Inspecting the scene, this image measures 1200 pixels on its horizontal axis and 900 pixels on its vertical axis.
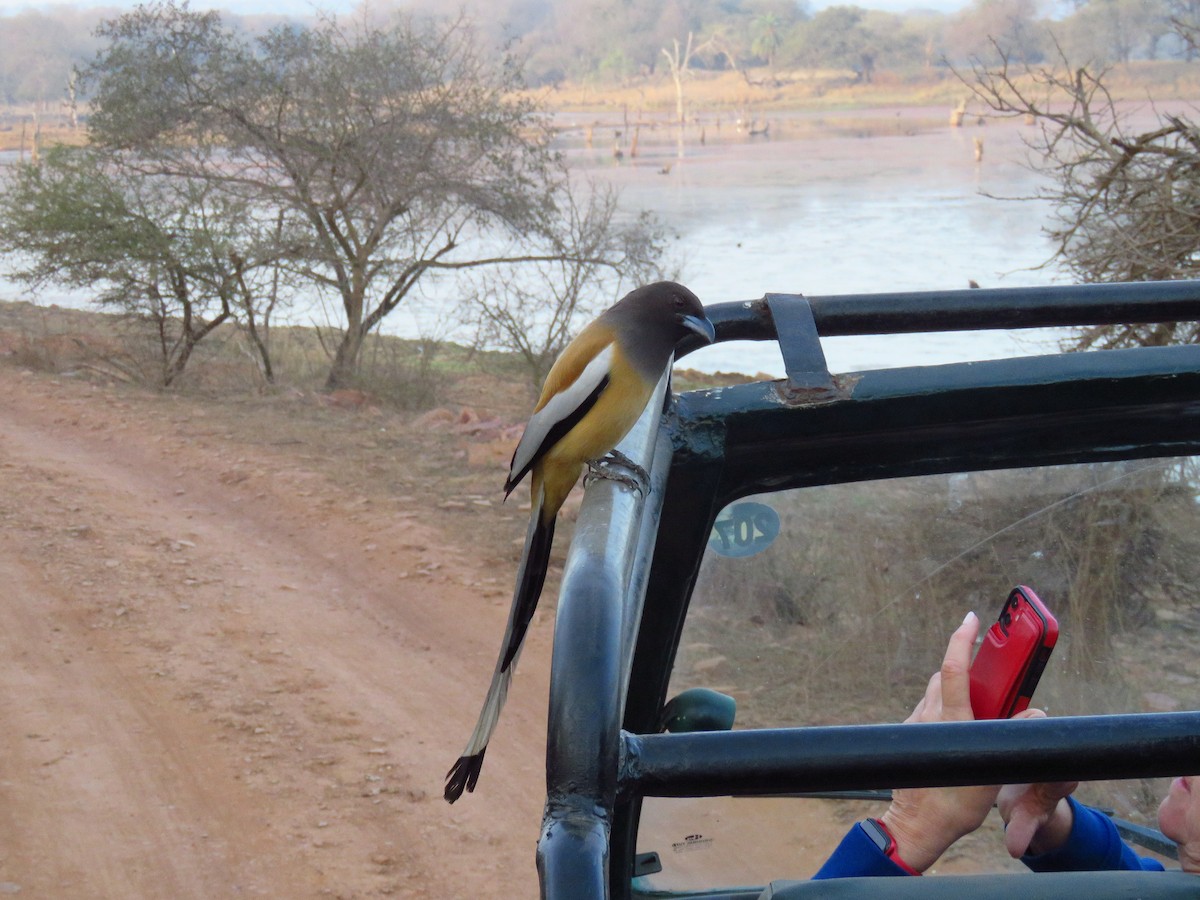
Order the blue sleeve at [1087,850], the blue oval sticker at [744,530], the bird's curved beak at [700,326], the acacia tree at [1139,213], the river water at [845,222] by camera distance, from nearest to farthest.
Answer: the blue sleeve at [1087,850] → the blue oval sticker at [744,530] → the bird's curved beak at [700,326] → the acacia tree at [1139,213] → the river water at [845,222]

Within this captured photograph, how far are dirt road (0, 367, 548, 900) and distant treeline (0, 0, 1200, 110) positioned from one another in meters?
17.1

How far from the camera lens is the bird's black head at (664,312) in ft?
7.41

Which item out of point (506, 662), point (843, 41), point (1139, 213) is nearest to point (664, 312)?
point (506, 662)

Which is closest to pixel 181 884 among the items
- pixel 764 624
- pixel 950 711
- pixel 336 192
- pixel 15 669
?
pixel 15 669

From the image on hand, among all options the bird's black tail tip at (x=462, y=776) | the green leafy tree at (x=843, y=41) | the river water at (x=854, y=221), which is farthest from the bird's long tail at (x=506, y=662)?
the green leafy tree at (x=843, y=41)

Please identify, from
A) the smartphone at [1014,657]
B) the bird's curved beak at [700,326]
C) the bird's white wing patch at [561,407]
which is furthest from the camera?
the bird's white wing patch at [561,407]

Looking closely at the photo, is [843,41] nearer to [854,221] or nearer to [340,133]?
[854,221]

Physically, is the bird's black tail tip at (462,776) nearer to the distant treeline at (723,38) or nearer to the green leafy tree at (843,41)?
the distant treeline at (723,38)

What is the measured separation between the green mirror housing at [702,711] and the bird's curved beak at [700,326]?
0.64m

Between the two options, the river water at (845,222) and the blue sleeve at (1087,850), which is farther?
the river water at (845,222)

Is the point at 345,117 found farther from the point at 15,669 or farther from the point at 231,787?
the point at 231,787

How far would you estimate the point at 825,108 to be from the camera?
210 feet

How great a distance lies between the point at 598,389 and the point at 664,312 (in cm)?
21

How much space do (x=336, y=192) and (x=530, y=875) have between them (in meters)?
10.4
